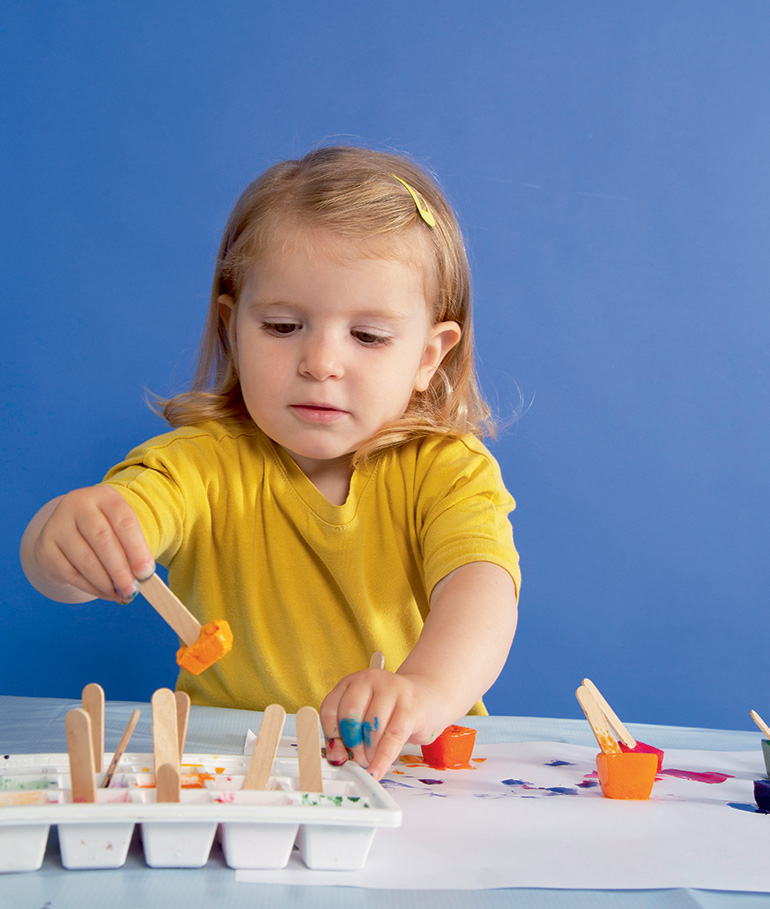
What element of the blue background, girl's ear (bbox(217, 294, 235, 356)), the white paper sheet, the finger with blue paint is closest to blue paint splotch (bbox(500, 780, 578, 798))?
the white paper sheet

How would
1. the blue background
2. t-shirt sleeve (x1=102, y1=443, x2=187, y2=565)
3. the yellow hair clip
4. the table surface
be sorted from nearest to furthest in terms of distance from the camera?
the table surface < t-shirt sleeve (x1=102, y1=443, x2=187, y2=565) < the yellow hair clip < the blue background

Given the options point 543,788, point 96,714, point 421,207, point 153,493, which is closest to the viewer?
point 96,714

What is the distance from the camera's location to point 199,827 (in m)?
0.33

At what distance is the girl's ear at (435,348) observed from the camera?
861 millimetres

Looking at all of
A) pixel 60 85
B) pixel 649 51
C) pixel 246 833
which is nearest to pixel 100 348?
pixel 60 85

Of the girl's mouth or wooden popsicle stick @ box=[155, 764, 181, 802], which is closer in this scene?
wooden popsicle stick @ box=[155, 764, 181, 802]

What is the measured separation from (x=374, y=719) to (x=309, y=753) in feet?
0.22

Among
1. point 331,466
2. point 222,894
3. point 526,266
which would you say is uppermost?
point 526,266

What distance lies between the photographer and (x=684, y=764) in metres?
0.62

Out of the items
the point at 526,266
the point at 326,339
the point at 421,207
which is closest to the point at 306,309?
the point at 326,339

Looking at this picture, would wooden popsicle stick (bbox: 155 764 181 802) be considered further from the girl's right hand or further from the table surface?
the girl's right hand

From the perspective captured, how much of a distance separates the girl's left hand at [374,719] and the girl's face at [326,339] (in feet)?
0.97

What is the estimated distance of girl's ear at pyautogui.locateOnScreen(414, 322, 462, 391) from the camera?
86 cm

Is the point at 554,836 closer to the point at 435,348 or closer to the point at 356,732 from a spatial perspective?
the point at 356,732
